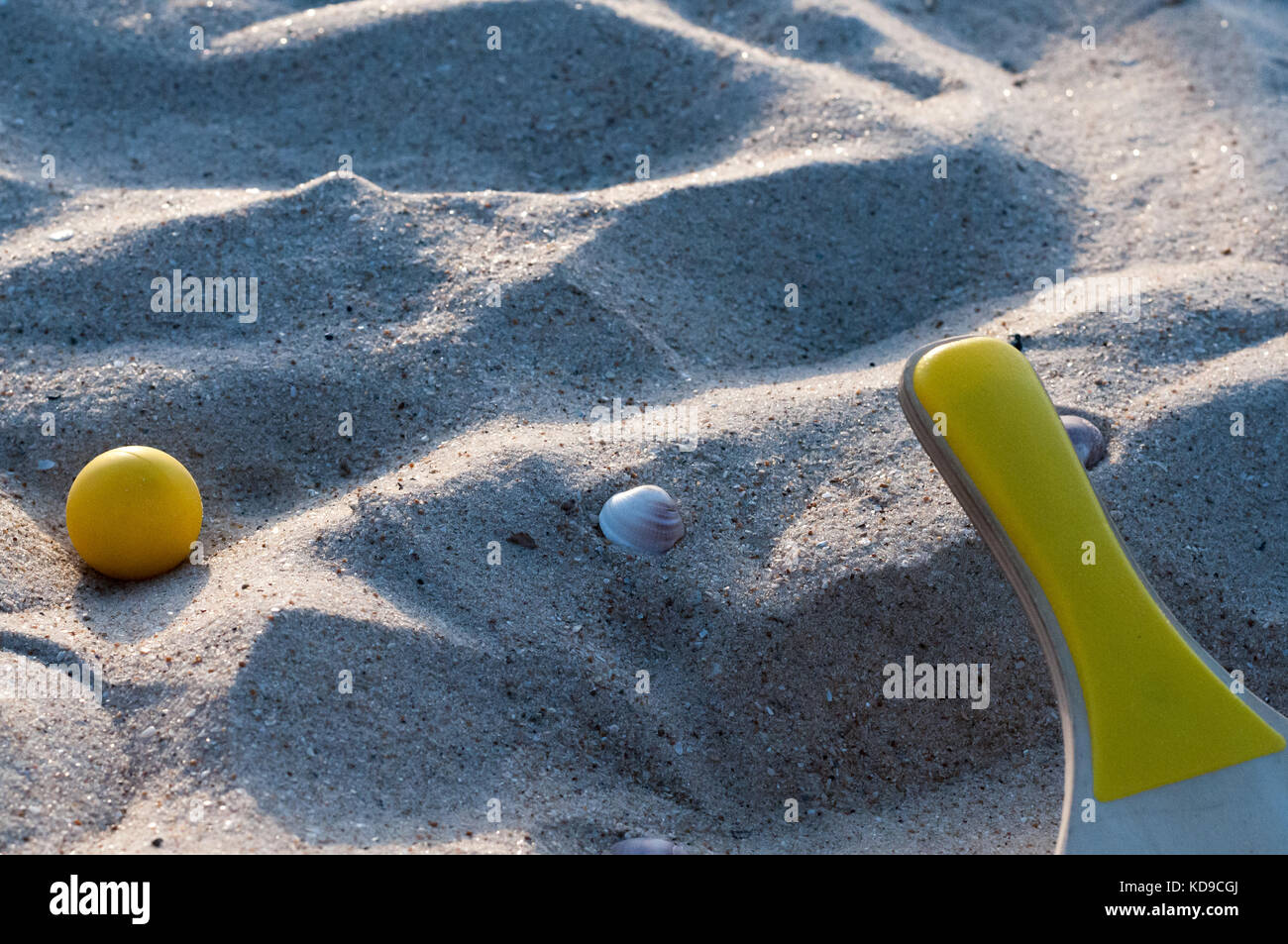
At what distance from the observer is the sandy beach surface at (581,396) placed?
228 centimetres

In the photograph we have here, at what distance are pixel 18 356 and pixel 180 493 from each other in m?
0.97

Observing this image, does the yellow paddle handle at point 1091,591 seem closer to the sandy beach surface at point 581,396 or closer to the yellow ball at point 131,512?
the sandy beach surface at point 581,396

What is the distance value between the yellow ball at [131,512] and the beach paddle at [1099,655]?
5.56 ft

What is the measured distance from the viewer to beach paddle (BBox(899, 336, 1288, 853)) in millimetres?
2117

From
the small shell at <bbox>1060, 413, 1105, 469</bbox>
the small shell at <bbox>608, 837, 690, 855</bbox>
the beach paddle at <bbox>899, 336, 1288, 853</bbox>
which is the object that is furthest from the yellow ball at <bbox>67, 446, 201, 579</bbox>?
the small shell at <bbox>1060, 413, 1105, 469</bbox>

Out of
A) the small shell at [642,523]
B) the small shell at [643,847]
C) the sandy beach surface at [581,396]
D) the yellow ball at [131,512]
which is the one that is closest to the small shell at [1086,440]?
the sandy beach surface at [581,396]

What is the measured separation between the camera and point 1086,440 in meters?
2.87

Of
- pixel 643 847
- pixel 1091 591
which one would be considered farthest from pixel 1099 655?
Result: pixel 643 847

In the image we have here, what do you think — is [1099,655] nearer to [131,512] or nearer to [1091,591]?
[1091,591]

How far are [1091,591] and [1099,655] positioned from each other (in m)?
0.13

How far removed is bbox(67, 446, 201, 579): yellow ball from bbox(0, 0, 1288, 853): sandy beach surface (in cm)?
10

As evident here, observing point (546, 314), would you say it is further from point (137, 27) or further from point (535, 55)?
point (137, 27)

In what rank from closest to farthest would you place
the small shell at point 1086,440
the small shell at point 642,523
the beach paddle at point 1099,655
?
the beach paddle at point 1099,655, the small shell at point 642,523, the small shell at point 1086,440

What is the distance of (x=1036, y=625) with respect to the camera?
7.42ft
